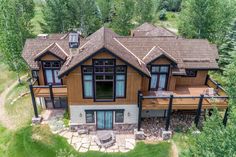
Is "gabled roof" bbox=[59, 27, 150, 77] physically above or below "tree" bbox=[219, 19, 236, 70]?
above

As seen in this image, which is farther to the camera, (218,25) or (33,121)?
(218,25)

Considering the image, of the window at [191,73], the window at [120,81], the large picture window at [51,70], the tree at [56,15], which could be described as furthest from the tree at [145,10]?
the window at [120,81]

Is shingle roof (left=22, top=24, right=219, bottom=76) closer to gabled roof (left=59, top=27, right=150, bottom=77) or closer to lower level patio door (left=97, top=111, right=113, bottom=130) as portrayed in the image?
gabled roof (left=59, top=27, right=150, bottom=77)

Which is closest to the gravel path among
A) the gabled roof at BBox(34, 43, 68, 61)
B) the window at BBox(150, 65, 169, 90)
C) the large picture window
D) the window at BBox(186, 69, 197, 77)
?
the large picture window

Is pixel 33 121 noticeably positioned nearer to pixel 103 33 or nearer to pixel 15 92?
pixel 15 92

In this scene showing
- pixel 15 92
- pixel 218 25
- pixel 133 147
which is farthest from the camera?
pixel 218 25

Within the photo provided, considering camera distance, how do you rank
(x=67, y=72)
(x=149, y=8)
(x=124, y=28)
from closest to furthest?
(x=67, y=72) < (x=124, y=28) < (x=149, y=8)

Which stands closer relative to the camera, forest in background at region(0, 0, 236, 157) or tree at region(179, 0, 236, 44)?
forest in background at region(0, 0, 236, 157)

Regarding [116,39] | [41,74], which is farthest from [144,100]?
[41,74]

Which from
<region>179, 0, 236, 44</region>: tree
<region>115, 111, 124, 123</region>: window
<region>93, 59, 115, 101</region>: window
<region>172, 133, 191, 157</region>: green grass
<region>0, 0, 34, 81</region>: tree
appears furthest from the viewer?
<region>179, 0, 236, 44</region>: tree
